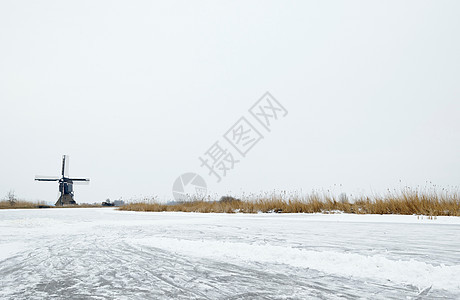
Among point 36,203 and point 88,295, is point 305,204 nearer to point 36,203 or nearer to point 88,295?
point 88,295

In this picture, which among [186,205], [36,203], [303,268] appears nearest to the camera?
[303,268]

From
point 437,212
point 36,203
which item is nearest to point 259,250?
point 437,212

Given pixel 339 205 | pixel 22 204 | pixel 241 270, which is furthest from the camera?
pixel 22 204

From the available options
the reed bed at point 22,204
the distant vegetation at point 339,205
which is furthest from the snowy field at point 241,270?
the reed bed at point 22,204

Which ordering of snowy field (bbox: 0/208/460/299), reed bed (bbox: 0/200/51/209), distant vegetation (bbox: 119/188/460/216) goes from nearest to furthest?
1. snowy field (bbox: 0/208/460/299)
2. distant vegetation (bbox: 119/188/460/216)
3. reed bed (bbox: 0/200/51/209)

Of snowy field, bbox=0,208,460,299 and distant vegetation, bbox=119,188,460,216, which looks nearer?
snowy field, bbox=0,208,460,299

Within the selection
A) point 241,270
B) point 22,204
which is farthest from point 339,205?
point 22,204

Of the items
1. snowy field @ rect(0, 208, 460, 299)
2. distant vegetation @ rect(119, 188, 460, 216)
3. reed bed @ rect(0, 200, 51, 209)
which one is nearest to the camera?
snowy field @ rect(0, 208, 460, 299)

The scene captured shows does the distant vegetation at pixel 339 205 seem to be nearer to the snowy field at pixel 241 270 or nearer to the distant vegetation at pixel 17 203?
the snowy field at pixel 241 270

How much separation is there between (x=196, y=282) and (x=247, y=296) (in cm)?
42

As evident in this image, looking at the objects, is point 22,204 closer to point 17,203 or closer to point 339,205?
point 17,203

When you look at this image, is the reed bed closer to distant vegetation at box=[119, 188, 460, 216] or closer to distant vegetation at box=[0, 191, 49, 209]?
distant vegetation at box=[0, 191, 49, 209]

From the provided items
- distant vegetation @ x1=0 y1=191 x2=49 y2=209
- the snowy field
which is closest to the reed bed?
distant vegetation @ x1=0 y1=191 x2=49 y2=209

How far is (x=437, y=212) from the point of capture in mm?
6680
